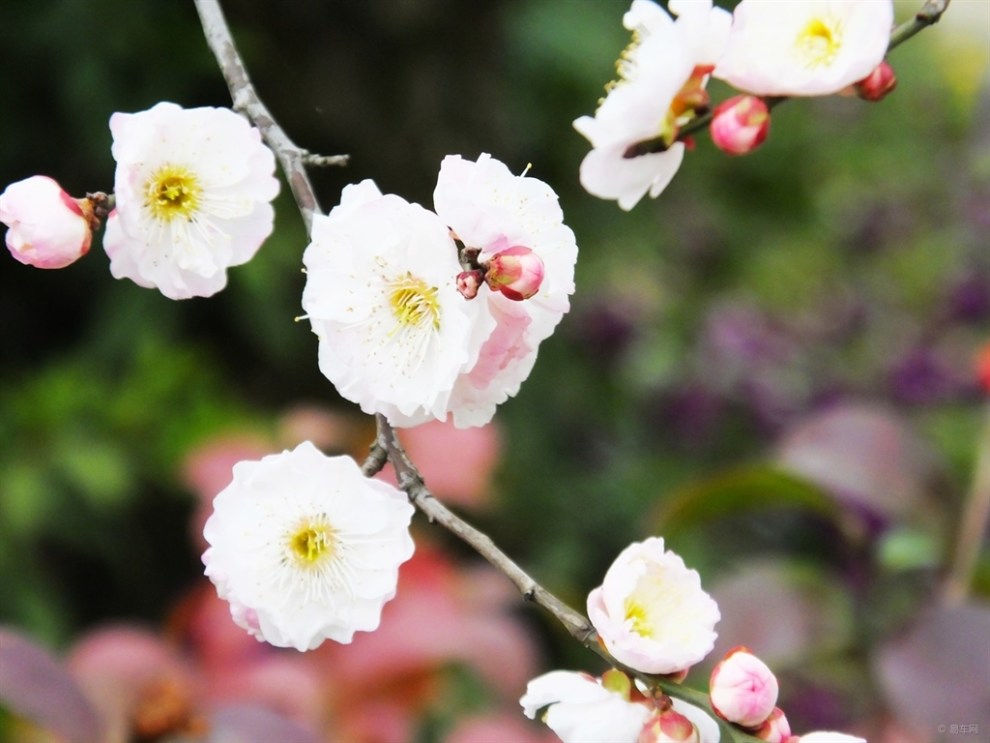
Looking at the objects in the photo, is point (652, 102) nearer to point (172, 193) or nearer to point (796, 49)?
point (796, 49)

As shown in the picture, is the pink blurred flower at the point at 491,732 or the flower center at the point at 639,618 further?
the pink blurred flower at the point at 491,732

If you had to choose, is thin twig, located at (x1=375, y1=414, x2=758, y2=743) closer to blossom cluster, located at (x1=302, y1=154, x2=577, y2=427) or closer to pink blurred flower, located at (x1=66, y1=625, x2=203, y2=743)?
blossom cluster, located at (x1=302, y1=154, x2=577, y2=427)

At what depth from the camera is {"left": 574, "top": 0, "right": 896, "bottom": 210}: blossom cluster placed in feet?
1.55

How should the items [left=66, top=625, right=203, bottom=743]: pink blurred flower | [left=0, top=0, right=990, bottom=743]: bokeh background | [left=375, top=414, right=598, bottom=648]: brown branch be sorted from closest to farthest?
[left=375, top=414, right=598, bottom=648]: brown branch < [left=66, top=625, right=203, bottom=743]: pink blurred flower < [left=0, top=0, right=990, bottom=743]: bokeh background

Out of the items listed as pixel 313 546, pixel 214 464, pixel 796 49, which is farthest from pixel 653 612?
pixel 214 464

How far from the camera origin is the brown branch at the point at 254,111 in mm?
483

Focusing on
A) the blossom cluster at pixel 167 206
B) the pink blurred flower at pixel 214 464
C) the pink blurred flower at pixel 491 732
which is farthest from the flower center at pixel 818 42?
the pink blurred flower at pixel 214 464

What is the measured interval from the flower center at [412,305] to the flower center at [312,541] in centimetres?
9

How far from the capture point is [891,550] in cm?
101

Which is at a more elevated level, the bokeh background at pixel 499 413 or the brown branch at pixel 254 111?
the brown branch at pixel 254 111

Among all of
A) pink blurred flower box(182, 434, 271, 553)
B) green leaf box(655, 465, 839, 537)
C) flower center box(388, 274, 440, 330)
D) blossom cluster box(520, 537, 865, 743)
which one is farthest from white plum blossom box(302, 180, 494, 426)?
pink blurred flower box(182, 434, 271, 553)

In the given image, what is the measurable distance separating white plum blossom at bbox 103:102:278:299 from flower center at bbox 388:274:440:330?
85mm

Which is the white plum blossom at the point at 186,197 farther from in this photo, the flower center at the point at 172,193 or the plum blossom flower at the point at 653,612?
the plum blossom flower at the point at 653,612

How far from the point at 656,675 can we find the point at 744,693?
1.3 inches
